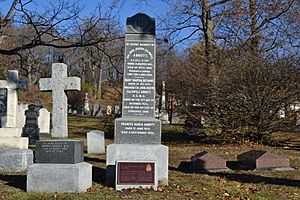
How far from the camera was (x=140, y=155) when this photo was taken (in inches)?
301

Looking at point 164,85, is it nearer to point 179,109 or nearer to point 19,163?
point 179,109

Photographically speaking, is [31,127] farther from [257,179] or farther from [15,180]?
[257,179]

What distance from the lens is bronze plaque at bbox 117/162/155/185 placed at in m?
7.02

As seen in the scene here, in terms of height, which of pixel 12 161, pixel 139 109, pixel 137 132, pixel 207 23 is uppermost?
pixel 207 23

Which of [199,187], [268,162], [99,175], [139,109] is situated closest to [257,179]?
[268,162]

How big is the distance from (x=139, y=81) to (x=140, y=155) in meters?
1.44

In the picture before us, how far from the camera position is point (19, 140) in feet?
32.3

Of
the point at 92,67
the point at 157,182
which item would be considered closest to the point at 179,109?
the point at 157,182

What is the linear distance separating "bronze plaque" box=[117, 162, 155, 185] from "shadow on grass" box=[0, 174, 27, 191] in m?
1.75

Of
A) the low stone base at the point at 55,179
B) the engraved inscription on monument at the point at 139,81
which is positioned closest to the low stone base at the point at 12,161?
the low stone base at the point at 55,179

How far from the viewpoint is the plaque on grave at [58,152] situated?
7098 millimetres

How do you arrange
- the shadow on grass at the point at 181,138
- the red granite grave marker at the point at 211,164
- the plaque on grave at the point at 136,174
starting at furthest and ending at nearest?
the shadow on grass at the point at 181,138 → the red granite grave marker at the point at 211,164 → the plaque on grave at the point at 136,174

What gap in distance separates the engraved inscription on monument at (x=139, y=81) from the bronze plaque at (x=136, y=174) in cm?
125

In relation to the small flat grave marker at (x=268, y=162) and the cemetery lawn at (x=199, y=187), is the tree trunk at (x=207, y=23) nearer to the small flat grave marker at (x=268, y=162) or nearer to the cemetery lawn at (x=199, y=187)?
the cemetery lawn at (x=199, y=187)
